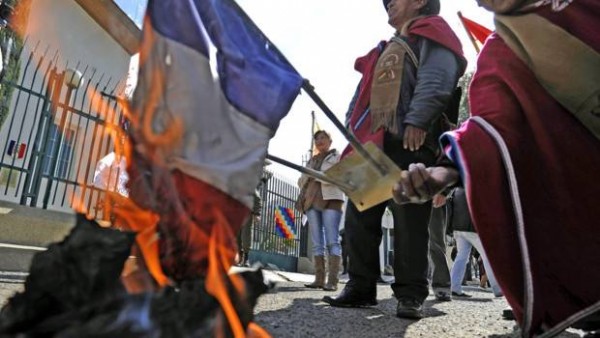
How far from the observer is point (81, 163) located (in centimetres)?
671

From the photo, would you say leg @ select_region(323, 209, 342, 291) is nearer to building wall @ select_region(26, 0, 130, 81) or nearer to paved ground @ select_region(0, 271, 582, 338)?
paved ground @ select_region(0, 271, 582, 338)

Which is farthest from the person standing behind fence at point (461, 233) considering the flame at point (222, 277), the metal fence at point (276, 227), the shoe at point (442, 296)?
the metal fence at point (276, 227)

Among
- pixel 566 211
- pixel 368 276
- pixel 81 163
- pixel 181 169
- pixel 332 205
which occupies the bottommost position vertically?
pixel 368 276

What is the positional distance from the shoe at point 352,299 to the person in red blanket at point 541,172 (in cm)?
180

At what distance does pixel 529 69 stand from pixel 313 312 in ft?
6.23

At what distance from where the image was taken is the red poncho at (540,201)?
1.64m

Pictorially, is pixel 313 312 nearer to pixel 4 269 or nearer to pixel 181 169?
pixel 181 169

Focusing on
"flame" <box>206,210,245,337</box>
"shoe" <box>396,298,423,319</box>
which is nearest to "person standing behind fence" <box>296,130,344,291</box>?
"shoe" <box>396,298,423,319</box>

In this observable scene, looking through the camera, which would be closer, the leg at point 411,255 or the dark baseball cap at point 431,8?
the leg at point 411,255

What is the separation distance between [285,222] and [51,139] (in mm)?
7474

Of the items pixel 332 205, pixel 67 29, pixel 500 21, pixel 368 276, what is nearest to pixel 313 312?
pixel 368 276

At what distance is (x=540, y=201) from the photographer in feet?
5.63

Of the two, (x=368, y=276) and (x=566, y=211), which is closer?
(x=566, y=211)

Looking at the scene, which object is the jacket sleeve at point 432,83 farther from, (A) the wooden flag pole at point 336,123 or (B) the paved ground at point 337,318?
(B) the paved ground at point 337,318
